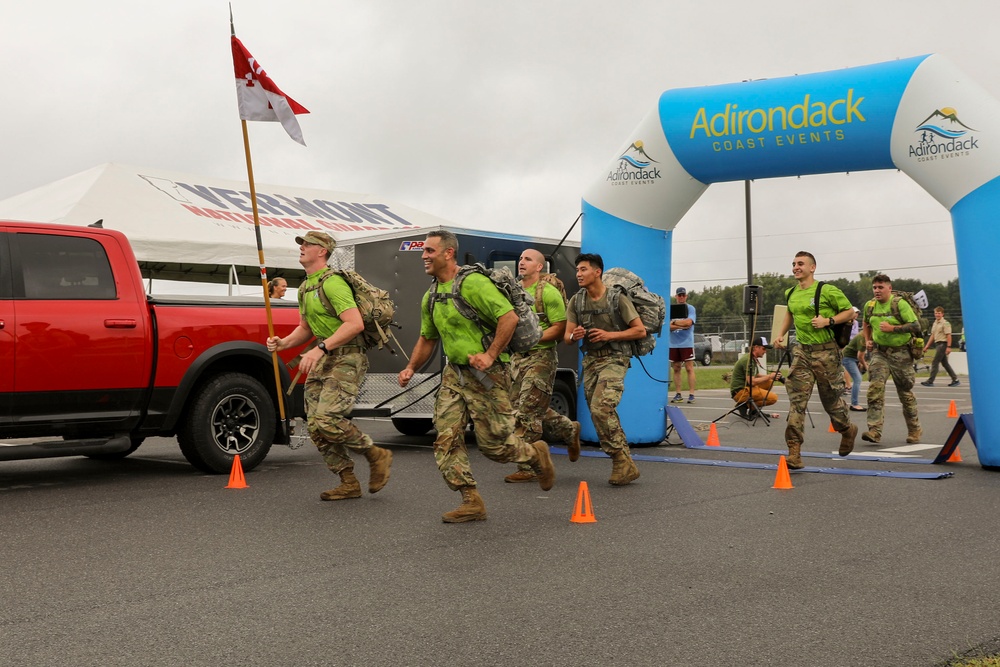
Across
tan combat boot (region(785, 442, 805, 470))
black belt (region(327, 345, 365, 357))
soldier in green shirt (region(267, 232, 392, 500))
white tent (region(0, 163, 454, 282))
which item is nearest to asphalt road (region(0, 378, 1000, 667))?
soldier in green shirt (region(267, 232, 392, 500))

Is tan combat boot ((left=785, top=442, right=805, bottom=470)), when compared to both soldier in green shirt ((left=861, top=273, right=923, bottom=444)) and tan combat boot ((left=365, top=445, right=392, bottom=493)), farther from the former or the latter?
tan combat boot ((left=365, top=445, right=392, bottom=493))

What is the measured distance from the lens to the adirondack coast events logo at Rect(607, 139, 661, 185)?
1154 cm

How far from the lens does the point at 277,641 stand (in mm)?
4250

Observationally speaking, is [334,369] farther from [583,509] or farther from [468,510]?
[583,509]

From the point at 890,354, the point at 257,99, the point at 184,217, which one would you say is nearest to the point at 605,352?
the point at 257,99

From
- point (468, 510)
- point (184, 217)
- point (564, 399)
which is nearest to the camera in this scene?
point (468, 510)

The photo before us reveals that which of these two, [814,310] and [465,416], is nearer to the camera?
[465,416]

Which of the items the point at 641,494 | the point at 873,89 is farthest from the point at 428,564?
the point at 873,89

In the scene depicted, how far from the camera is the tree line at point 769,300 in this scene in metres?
52.2

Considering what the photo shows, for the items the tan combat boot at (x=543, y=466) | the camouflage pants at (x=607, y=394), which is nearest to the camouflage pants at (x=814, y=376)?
the camouflage pants at (x=607, y=394)

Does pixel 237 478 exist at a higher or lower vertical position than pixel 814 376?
lower

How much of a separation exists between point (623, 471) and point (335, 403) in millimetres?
2632

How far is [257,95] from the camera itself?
369 inches

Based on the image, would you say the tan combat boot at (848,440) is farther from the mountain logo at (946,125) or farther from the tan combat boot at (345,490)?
the tan combat boot at (345,490)
